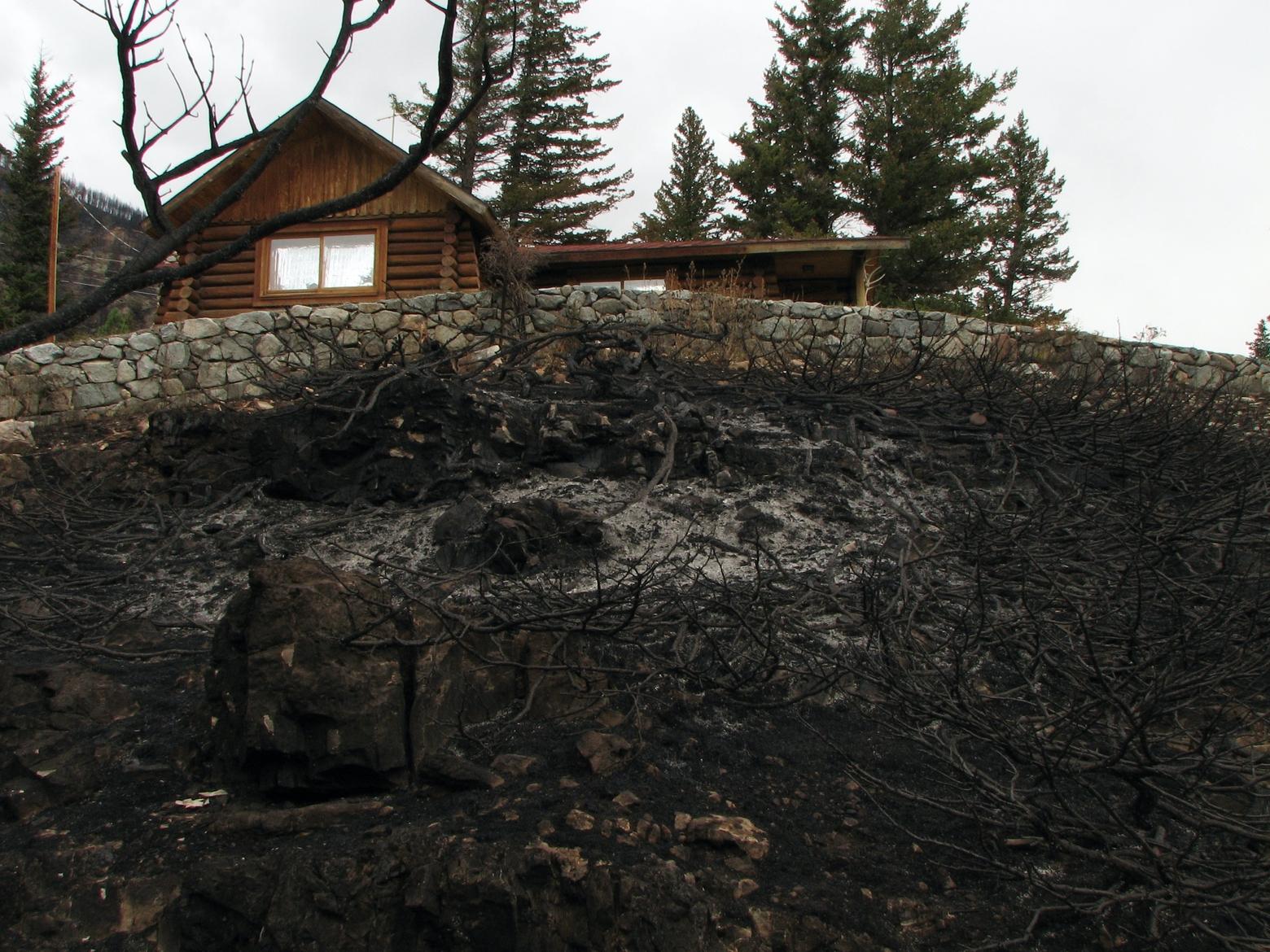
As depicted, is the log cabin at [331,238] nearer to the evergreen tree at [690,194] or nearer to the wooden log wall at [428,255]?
the wooden log wall at [428,255]

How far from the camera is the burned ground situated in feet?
8.59

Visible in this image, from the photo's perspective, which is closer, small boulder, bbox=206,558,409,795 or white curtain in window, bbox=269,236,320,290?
small boulder, bbox=206,558,409,795

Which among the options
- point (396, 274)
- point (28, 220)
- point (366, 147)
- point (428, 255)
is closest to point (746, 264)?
point (428, 255)

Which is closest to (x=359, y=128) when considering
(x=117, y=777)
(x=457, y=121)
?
(x=457, y=121)

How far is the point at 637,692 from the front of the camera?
12.2 ft

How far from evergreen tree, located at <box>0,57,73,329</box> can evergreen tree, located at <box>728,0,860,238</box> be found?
1753cm

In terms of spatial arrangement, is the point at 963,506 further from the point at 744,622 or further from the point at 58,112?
the point at 58,112

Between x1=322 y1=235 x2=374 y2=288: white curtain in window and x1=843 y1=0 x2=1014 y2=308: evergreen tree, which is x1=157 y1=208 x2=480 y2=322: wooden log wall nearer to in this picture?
x1=322 y1=235 x2=374 y2=288: white curtain in window

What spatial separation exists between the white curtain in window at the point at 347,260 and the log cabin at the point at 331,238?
1 cm

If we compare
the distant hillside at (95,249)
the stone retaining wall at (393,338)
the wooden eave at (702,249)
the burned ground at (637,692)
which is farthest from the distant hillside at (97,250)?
the burned ground at (637,692)

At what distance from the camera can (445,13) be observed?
3.12 m

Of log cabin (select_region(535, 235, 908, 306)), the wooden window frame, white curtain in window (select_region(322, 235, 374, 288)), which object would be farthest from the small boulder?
log cabin (select_region(535, 235, 908, 306))

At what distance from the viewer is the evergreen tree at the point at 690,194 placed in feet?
75.8

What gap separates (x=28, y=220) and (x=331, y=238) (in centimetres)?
1629
